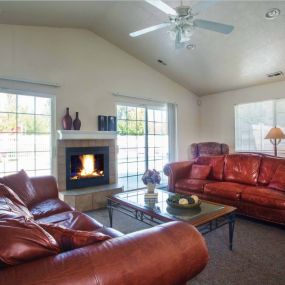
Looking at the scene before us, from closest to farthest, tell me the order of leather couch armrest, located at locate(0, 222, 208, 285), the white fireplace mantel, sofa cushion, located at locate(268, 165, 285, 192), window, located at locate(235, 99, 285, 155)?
leather couch armrest, located at locate(0, 222, 208, 285) < sofa cushion, located at locate(268, 165, 285, 192) < the white fireplace mantel < window, located at locate(235, 99, 285, 155)

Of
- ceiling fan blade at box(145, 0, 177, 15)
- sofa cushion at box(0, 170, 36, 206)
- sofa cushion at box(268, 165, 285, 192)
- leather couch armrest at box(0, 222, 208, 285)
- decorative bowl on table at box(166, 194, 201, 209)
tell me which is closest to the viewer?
leather couch armrest at box(0, 222, 208, 285)

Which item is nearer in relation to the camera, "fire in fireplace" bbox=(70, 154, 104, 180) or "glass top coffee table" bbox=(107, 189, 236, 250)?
"glass top coffee table" bbox=(107, 189, 236, 250)

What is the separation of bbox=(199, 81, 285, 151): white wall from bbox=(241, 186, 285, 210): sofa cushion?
2.77 meters

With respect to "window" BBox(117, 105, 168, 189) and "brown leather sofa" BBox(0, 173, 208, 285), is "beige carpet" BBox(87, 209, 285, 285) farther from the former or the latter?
"window" BBox(117, 105, 168, 189)

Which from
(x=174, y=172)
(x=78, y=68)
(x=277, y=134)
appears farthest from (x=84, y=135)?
(x=277, y=134)

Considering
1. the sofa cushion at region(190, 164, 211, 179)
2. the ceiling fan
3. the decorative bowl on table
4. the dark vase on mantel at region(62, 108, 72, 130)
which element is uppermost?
the ceiling fan

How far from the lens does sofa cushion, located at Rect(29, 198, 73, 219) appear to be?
96.3 inches

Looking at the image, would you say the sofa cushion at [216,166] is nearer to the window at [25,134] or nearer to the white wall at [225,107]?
the white wall at [225,107]

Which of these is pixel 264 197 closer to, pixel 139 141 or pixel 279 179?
pixel 279 179

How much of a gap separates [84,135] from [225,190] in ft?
8.69

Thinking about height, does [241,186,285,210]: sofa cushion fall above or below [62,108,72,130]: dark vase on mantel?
below

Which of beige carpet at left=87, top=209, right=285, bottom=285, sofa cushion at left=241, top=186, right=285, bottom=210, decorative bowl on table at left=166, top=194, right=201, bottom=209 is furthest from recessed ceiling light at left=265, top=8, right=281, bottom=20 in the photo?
beige carpet at left=87, top=209, right=285, bottom=285

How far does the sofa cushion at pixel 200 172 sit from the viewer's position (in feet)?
14.0

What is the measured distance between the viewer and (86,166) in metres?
4.54
